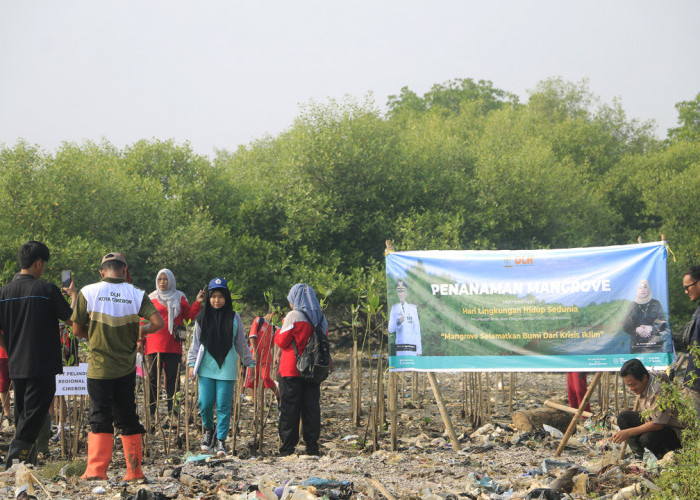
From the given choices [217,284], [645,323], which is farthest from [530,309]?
[217,284]

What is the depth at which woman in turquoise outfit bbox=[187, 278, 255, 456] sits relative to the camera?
7043mm

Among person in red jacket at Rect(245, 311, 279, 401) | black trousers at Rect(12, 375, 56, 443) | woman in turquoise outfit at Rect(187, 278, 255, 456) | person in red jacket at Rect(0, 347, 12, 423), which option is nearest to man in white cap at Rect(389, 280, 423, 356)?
person in red jacket at Rect(245, 311, 279, 401)

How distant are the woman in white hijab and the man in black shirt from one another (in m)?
5.45

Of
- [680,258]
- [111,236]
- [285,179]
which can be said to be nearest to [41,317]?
[111,236]

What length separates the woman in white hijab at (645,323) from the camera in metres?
7.04

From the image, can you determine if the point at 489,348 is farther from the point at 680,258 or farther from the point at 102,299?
the point at 680,258

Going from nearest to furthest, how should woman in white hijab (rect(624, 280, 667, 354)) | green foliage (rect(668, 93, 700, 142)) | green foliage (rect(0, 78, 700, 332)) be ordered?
woman in white hijab (rect(624, 280, 667, 354))
green foliage (rect(0, 78, 700, 332))
green foliage (rect(668, 93, 700, 142))

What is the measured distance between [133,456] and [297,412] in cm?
216

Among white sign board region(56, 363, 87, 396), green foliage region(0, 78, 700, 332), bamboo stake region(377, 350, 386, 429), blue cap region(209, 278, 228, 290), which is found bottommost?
bamboo stake region(377, 350, 386, 429)

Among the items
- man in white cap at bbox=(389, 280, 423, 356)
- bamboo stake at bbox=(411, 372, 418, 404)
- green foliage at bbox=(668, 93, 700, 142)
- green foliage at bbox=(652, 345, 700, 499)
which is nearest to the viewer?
green foliage at bbox=(652, 345, 700, 499)

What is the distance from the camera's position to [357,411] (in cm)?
923

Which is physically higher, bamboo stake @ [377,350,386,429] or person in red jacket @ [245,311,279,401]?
person in red jacket @ [245,311,279,401]

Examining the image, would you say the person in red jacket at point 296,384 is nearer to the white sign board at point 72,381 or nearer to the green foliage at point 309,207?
the white sign board at point 72,381

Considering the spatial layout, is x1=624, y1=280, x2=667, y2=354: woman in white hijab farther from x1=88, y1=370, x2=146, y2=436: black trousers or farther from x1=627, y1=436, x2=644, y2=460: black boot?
x1=88, y1=370, x2=146, y2=436: black trousers
